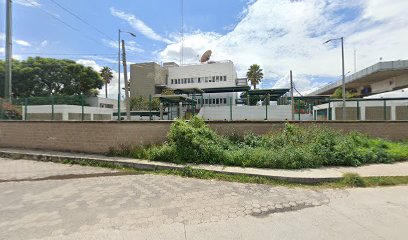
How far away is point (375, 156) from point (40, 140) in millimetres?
14636

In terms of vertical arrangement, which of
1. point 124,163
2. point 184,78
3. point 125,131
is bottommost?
point 124,163

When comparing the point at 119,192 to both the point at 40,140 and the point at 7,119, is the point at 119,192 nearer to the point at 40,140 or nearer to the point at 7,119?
the point at 40,140

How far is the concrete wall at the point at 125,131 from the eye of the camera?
34.8 ft

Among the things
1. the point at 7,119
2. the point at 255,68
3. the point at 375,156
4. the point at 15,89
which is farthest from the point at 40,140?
the point at 255,68

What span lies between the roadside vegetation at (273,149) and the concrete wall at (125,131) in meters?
0.38

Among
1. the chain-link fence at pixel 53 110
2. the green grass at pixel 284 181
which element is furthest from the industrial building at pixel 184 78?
the green grass at pixel 284 181

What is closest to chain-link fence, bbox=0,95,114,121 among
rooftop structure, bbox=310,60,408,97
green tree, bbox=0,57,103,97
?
rooftop structure, bbox=310,60,408,97

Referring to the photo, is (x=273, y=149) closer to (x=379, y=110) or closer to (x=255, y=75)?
(x=379, y=110)

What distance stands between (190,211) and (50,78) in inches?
2109

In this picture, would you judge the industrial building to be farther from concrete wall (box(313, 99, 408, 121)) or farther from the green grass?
the green grass

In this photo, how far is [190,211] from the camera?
488 centimetres

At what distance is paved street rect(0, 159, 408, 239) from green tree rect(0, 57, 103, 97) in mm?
47884

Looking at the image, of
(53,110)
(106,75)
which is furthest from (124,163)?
(106,75)

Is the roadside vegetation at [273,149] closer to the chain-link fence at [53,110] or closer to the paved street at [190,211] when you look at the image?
the paved street at [190,211]
